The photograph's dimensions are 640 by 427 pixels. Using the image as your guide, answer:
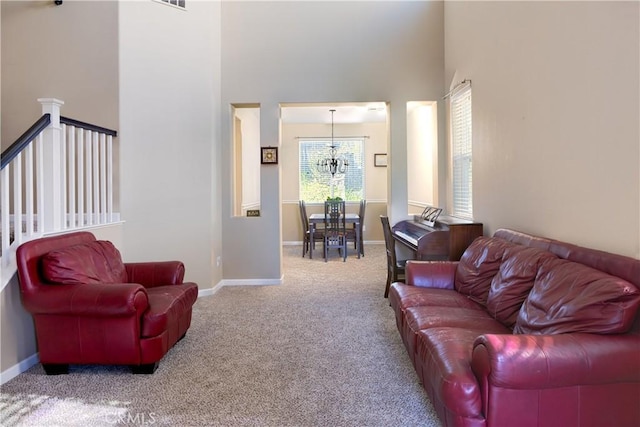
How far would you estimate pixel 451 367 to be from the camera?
1596mm

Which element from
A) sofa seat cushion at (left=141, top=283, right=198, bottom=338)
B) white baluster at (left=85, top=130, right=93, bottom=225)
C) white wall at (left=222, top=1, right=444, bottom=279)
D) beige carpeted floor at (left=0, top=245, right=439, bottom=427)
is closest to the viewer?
beige carpeted floor at (left=0, top=245, right=439, bottom=427)

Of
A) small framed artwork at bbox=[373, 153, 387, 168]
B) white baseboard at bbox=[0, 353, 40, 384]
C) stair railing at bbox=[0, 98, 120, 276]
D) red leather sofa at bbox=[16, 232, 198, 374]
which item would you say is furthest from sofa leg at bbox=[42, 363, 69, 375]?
small framed artwork at bbox=[373, 153, 387, 168]

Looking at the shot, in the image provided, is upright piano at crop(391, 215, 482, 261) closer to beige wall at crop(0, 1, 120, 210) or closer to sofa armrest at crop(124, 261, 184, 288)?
sofa armrest at crop(124, 261, 184, 288)

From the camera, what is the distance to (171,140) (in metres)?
4.08

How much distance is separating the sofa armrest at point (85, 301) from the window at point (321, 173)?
6.16 meters

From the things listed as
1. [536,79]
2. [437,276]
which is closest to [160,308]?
[437,276]

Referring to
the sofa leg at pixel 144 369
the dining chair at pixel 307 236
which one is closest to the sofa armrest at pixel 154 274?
the sofa leg at pixel 144 369

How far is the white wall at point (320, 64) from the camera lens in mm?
4609

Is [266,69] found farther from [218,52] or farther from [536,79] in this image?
Result: [536,79]

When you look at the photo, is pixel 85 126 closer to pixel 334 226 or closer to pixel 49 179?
pixel 49 179

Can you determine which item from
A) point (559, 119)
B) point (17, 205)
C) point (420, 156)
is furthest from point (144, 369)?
point (420, 156)

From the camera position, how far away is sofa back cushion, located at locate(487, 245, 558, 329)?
2.13 metres

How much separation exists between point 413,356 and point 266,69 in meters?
3.78

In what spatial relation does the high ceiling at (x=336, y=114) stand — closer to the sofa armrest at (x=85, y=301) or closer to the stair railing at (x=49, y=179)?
the stair railing at (x=49, y=179)
